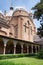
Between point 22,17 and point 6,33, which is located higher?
point 22,17

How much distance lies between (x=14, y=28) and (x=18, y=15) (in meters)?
4.76

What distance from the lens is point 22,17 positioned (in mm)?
52469

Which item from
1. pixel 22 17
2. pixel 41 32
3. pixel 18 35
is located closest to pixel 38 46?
pixel 18 35

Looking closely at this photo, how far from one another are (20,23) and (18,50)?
42.8 feet

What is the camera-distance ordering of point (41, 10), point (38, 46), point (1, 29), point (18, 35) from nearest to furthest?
1. point (41, 10)
2. point (1, 29)
3. point (38, 46)
4. point (18, 35)

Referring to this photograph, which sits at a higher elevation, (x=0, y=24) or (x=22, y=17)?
(x=22, y=17)

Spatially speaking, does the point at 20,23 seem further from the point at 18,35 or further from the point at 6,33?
the point at 6,33

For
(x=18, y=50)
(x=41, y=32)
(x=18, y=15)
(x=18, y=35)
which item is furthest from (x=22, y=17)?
(x=41, y=32)

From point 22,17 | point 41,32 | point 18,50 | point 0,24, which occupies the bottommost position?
point 18,50

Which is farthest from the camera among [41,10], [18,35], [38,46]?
[18,35]

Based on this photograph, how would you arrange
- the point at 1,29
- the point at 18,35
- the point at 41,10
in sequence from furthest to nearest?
the point at 18,35, the point at 1,29, the point at 41,10

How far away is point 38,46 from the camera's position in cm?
4700

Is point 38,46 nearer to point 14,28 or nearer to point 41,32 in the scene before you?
point 14,28

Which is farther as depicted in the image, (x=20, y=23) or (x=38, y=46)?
(x=20, y=23)
